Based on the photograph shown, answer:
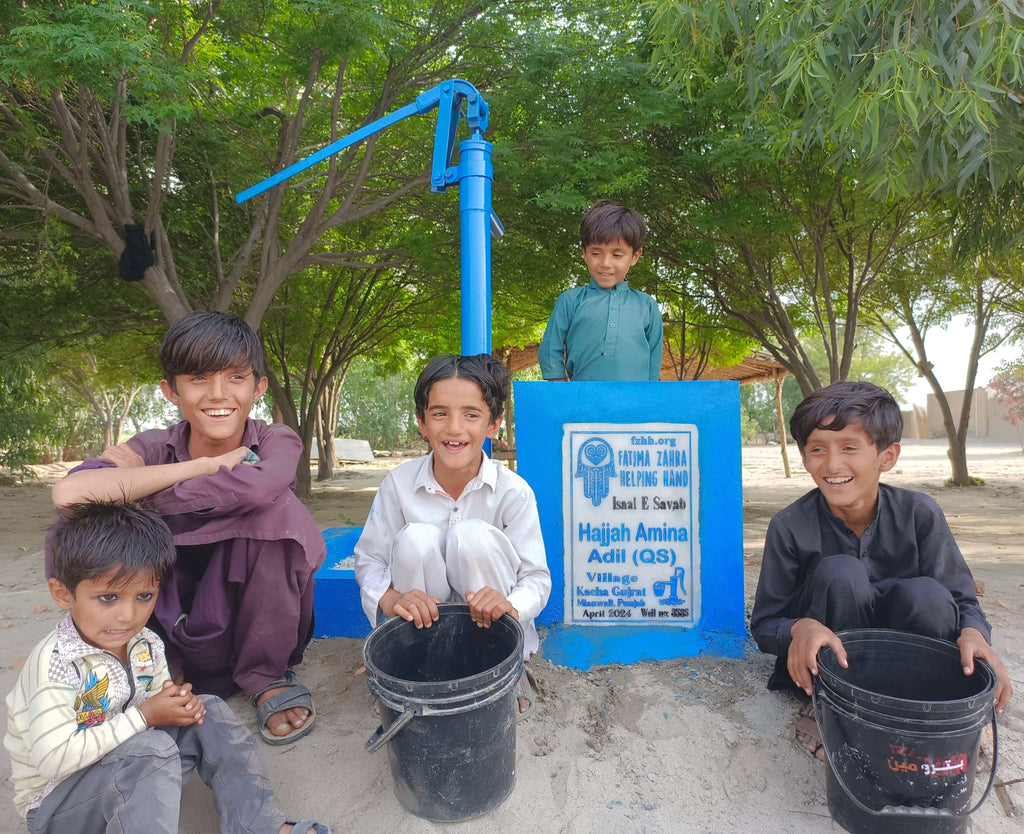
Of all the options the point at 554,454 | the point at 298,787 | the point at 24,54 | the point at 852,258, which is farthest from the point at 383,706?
the point at 852,258

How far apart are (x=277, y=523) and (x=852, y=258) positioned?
854cm

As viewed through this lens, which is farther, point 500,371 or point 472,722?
point 500,371

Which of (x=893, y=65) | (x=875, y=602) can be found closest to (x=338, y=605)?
(x=875, y=602)

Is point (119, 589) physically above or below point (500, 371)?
below

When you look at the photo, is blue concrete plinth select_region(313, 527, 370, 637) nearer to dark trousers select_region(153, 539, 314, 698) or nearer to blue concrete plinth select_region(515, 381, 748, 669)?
dark trousers select_region(153, 539, 314, 698)

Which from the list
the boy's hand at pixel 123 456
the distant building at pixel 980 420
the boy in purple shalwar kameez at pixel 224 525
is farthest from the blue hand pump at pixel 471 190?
the distant building at pixel 980 420

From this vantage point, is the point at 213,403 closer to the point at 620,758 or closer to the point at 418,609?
the point at 418,609

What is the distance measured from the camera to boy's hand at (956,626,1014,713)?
1.66 metres

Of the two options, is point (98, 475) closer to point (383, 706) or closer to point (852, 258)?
point (383, 706)

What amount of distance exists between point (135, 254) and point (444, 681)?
6.08 m

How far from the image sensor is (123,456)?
2.24 m

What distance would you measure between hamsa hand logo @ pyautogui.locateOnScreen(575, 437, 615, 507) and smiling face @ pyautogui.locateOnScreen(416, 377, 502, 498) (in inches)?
25.8

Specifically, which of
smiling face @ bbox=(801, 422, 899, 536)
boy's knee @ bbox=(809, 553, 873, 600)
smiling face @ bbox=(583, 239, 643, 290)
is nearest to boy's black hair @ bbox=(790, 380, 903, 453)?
smiling face @ bbox=(801, 422, 899, 536)

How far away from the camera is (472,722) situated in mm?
1711
